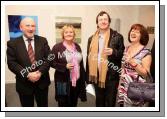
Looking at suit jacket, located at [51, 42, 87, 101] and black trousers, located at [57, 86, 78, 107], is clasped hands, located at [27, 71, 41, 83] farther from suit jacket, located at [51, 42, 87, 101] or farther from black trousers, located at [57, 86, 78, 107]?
black trousers, located at [57, 86, 78, 107]

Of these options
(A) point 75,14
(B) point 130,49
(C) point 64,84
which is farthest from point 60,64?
(B) point 130,49

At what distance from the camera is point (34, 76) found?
2406 millimetres

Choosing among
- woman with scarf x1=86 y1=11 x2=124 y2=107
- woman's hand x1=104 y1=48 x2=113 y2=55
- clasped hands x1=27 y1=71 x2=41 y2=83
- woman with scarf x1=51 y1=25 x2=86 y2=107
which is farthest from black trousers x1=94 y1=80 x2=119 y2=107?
clasped hands x1=27 y1=71 x2=41 y2=83

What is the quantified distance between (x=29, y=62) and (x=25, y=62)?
0.11 feet

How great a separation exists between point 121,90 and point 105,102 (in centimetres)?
18

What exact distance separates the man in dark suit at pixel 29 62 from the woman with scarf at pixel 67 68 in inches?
3.5

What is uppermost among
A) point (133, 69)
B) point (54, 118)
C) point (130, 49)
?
point (130, 49)

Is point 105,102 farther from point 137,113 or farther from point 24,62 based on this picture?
point 24,62

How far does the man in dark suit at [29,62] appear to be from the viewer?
7.78ft

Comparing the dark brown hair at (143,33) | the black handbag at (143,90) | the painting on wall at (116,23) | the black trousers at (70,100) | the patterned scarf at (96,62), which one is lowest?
the black trousers at (70,100)

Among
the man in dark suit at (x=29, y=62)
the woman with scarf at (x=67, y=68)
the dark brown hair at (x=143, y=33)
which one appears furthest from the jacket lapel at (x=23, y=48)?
the dark brown hair at (x=143, y=33)

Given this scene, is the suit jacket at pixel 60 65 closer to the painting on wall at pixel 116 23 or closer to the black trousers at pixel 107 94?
the black trousers at pixel 107 94

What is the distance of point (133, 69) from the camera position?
94.8 inches

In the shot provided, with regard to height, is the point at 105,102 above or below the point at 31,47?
below
